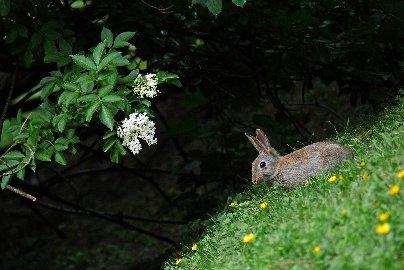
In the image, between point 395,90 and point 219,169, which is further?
point 219,169

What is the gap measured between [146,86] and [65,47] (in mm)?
1064

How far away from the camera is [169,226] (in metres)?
12.9

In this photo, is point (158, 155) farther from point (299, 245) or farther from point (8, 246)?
point (299, 245)

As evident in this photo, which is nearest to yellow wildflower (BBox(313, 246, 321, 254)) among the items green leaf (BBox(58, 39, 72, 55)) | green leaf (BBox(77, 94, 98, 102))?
green leaf (BBox(77, 94, 98, 102))

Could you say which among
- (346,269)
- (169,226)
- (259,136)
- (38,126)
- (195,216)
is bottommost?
(169,226)

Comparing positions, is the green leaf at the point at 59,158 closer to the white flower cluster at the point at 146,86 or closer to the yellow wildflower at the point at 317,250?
the white flower cluster at the point at 146,86

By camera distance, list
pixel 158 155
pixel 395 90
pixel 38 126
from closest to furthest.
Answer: pixel 38 126, pixel 395 90, pixel 158 155

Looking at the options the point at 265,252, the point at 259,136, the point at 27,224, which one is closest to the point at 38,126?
the point at 259,136

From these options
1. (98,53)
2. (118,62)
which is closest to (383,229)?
(118,62)

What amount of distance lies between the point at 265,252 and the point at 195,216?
4343 mm

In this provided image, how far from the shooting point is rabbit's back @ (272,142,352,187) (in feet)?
19.6

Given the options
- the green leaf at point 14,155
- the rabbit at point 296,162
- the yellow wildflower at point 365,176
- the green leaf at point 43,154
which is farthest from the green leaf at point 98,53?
the yellow wildflower at point 365,176

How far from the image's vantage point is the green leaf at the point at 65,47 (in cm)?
646

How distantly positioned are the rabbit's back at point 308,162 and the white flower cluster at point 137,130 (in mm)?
1341
